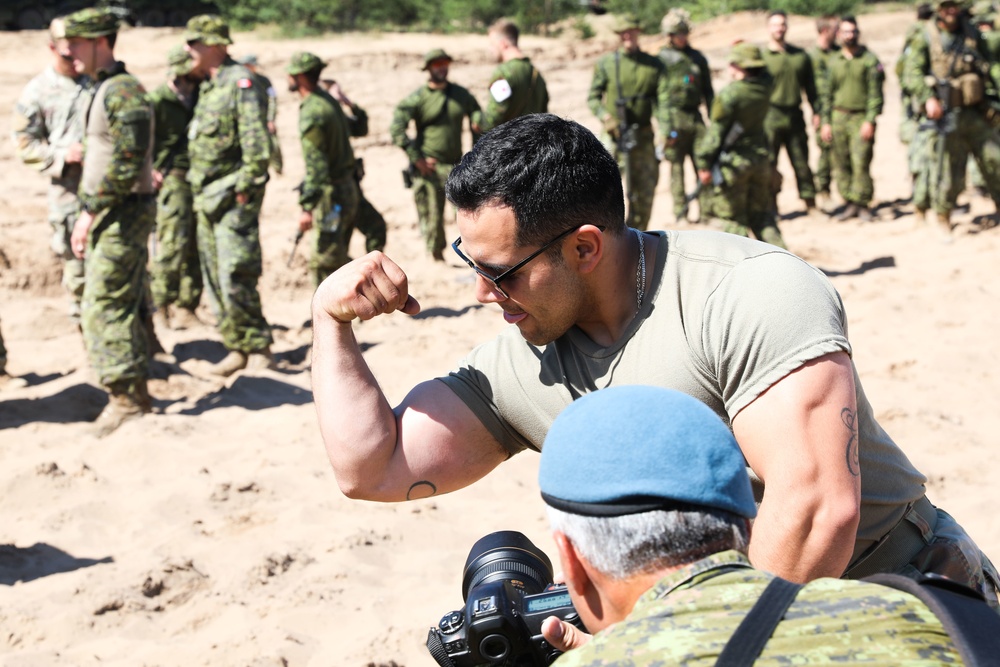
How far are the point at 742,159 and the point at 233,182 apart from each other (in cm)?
372

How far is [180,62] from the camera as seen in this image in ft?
24.5

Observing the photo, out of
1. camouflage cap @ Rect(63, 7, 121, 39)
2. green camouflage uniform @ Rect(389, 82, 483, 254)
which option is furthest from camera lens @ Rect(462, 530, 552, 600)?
green camouflage uniform @ Rect(389, 82, 483, 254)

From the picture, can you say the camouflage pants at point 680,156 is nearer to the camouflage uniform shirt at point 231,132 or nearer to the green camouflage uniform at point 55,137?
the camouflage uniform shirt at point 231,132

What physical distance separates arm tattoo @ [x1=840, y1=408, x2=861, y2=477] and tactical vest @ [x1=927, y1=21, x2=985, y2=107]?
25.6ft

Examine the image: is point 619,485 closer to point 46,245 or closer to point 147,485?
point 147,485

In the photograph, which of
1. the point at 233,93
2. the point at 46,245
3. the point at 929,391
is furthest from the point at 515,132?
the point at 46,245

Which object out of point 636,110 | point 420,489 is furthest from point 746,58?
point 420,489

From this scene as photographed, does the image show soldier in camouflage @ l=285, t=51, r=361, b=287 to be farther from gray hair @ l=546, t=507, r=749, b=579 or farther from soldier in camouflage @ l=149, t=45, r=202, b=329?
gray hair @ l=546, t=507, r=749, b=579

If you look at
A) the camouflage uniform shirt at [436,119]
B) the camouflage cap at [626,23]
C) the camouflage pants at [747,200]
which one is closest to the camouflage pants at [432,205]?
the camouflage uniform shirt at [436,119]

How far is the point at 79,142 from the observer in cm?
667

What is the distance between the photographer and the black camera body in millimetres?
1880

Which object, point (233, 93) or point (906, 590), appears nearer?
point (906, 590)

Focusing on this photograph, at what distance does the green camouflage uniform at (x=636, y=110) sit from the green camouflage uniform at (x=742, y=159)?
33.0 inches

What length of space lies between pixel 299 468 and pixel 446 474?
3.01m
